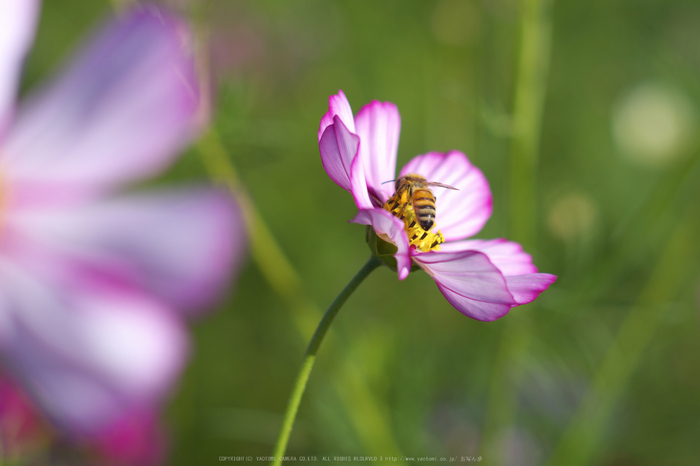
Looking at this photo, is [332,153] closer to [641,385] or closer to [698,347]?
[641,385]

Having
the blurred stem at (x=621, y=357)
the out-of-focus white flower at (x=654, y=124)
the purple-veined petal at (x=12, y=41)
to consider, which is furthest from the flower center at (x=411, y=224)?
the out-of-focus white flower at (x=654, y=124)

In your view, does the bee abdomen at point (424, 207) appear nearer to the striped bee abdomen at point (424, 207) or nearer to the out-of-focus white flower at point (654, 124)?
the striped bee abdomen at point (424, 207)

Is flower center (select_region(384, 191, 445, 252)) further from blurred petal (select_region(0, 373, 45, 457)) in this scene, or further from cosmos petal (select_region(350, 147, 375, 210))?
blurred petal (select_region(0, 373, 45, 457))

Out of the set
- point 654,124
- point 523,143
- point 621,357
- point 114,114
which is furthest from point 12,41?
point 654,124

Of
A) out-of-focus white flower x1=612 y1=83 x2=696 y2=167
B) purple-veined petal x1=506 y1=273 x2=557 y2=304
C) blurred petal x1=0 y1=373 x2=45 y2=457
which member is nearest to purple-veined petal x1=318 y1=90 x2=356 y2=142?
purple-veined petal x1=506 y1=273 x2=557 y2=304

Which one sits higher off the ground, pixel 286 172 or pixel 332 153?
pixel 332 153

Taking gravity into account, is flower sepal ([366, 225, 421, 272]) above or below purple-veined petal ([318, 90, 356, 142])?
below

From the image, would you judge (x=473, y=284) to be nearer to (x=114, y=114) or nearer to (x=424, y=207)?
(x=424, y=207)

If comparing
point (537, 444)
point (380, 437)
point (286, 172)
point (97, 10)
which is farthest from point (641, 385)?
point (97, 10)
